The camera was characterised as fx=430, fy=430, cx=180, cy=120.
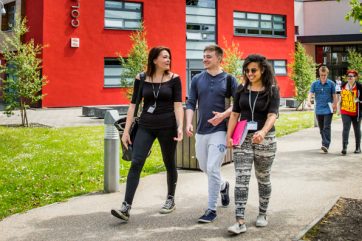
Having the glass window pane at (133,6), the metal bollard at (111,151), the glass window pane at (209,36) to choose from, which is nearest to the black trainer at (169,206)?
the metal bollard at (111,151)

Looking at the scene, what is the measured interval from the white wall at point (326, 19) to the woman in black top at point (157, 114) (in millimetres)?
41666

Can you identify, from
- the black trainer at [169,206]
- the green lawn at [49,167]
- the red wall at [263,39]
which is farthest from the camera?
the red wall at [263,39]

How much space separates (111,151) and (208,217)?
6.57 ft

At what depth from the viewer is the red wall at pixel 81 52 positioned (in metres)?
26.1

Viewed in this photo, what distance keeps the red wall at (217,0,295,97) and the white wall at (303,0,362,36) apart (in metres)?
8.99

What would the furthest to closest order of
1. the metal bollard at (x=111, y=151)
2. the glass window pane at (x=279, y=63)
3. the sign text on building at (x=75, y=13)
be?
the glass window pane at (x=279, y=63) < the sign text on building at (x=75, y=13) < the metal bollard at (x=111, y=151)

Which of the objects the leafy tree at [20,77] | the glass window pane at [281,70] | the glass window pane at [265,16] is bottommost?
the leafy tree at [20,77]

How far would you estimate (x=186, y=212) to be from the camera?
540 centimetres

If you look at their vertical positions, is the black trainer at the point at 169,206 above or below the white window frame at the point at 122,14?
below

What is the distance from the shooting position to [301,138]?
12.9m

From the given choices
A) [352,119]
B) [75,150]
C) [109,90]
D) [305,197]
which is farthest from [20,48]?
[305,197]

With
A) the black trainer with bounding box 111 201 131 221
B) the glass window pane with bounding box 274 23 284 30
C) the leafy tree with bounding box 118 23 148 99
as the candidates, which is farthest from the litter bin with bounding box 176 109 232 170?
the glass window pane with bounding box 274 23 284 30

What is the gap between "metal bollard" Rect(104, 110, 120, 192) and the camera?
243 inches

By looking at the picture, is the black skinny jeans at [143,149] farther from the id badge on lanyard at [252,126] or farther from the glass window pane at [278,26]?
the glass window pane at [278,26]
